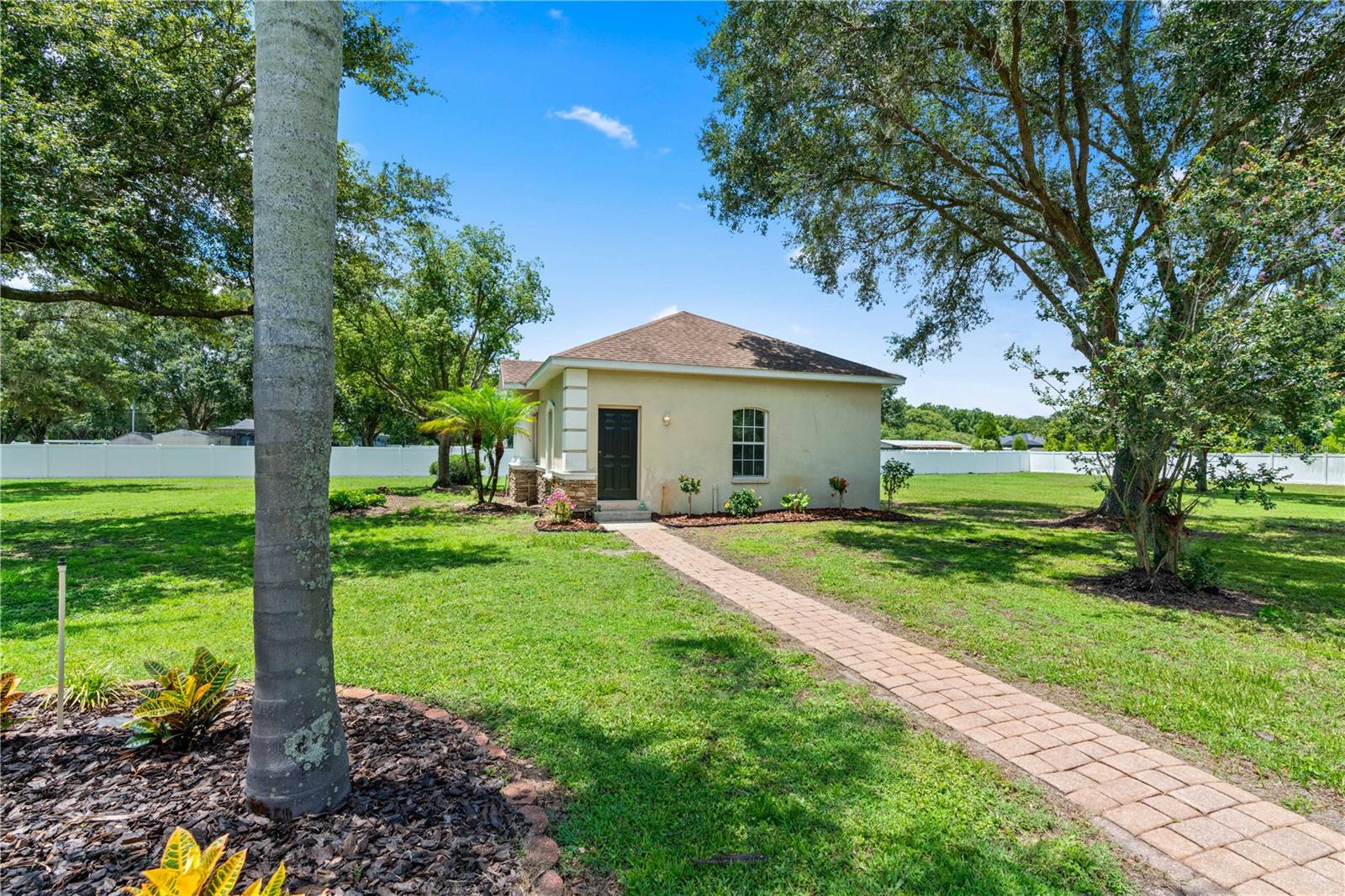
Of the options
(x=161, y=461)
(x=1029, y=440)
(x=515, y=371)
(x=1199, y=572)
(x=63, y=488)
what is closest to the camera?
(x=1199, y=572)

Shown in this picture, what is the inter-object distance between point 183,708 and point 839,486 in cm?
1230

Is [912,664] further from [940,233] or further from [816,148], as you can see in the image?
[940,233]

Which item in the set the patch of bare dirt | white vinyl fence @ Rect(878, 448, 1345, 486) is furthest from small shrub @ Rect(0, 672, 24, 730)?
white vinyl fence @ Rect(878, 448, 1345, 486)

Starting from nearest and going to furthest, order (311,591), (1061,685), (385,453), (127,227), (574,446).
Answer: (311,591), (1061,685), (127,227), (574,446), (385,453)

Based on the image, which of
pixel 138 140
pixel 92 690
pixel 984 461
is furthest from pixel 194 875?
pixel 984 461

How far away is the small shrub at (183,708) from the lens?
2.73 m

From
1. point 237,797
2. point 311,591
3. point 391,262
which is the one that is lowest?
point 237,797

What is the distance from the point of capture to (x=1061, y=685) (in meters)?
4.20

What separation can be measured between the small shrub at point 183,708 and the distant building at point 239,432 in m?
22.7

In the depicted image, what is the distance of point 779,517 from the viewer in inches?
502

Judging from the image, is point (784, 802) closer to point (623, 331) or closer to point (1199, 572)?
point (1199, 572)

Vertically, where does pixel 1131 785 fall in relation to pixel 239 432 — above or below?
below

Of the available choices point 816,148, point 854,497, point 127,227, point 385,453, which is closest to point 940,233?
point 816,148

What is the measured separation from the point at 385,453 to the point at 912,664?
2576cm
